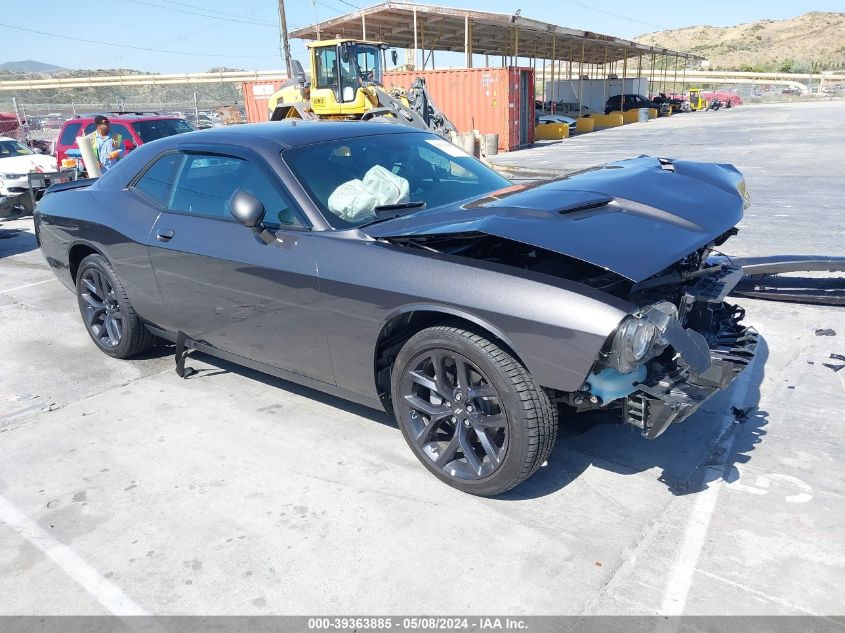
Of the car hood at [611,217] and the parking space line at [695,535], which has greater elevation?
the car hood at [611,217]

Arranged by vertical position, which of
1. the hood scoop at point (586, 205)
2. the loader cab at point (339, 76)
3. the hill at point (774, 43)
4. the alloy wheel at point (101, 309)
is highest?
the hill at point (774, 43)

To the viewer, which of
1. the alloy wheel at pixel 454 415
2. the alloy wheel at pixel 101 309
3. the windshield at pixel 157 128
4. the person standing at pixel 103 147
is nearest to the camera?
the alloy wheel at pixel 454 415

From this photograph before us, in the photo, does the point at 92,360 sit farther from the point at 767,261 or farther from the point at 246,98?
the point at 246,98

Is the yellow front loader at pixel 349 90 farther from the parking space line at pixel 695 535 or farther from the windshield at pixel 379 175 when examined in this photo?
the parking space line at pixel 695 535

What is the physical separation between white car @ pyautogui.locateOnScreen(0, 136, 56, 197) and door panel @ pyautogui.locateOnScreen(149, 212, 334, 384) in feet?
31.7

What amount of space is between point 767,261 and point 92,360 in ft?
17.8

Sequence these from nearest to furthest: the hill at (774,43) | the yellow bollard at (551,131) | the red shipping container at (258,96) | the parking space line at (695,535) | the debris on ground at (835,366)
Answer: the parking space line at (695,535), the debris on ground at (835,366), the yellow bollard at (551,131), the red shipping container at (258,96), the hill at (774,43)

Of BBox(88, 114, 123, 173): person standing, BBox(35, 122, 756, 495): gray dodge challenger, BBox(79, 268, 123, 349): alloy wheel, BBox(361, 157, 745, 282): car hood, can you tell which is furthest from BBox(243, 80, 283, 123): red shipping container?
BBox(361, 157, 745, 282): car hood

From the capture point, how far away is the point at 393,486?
3.17 meters

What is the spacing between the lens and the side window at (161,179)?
4219mm

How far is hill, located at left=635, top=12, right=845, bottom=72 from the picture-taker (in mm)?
104438

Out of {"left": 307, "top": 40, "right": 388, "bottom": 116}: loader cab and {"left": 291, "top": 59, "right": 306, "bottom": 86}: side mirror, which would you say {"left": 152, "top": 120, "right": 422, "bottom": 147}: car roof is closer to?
{"left": 307, "top": 40, "right": 388, "bottom": 116}: loader cab

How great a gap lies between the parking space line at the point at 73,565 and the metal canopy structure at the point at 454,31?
→ 2204cm

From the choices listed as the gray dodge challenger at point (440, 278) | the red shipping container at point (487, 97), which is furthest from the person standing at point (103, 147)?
the red shipping container at point (487, 97)
